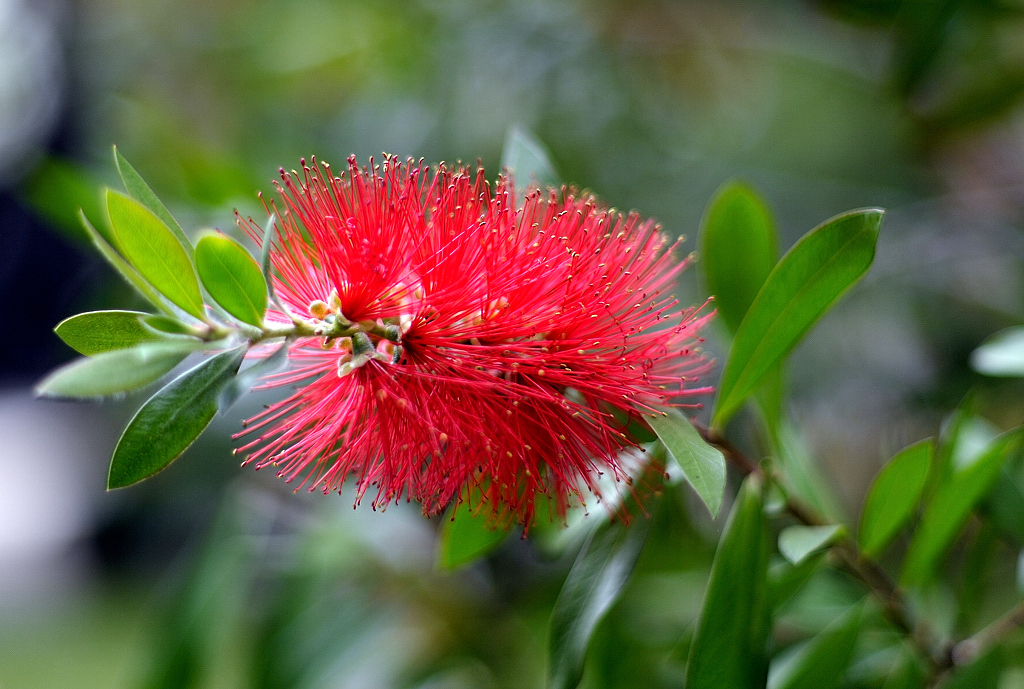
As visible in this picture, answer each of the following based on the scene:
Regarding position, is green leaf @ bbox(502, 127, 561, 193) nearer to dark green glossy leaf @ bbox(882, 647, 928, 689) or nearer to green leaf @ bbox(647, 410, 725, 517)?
green leaf @ bbox(647, 410, 725, 517)

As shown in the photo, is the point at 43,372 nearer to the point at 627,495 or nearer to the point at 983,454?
the point at 627,495

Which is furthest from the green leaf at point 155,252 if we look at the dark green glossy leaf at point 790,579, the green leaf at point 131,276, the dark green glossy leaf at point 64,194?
the dark green glossy leaf at point 64,194

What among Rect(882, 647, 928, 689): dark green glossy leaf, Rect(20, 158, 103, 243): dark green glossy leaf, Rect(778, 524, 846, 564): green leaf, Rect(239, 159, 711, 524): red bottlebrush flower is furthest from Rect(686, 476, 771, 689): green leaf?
Rect(20, 158, 103, 243): dark green glossy leaf

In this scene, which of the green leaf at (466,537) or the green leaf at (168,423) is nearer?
the green leaf at (168,423)

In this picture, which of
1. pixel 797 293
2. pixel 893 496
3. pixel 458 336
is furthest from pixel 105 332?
pixel 893 496

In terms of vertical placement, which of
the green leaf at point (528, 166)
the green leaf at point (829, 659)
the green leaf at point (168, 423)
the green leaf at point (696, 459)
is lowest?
the green leaf at point (829, 659)

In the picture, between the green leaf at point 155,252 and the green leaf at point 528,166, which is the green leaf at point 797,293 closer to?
the green leaf at point 528,166

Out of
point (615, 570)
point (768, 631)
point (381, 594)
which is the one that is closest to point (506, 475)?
point (615, 570)
